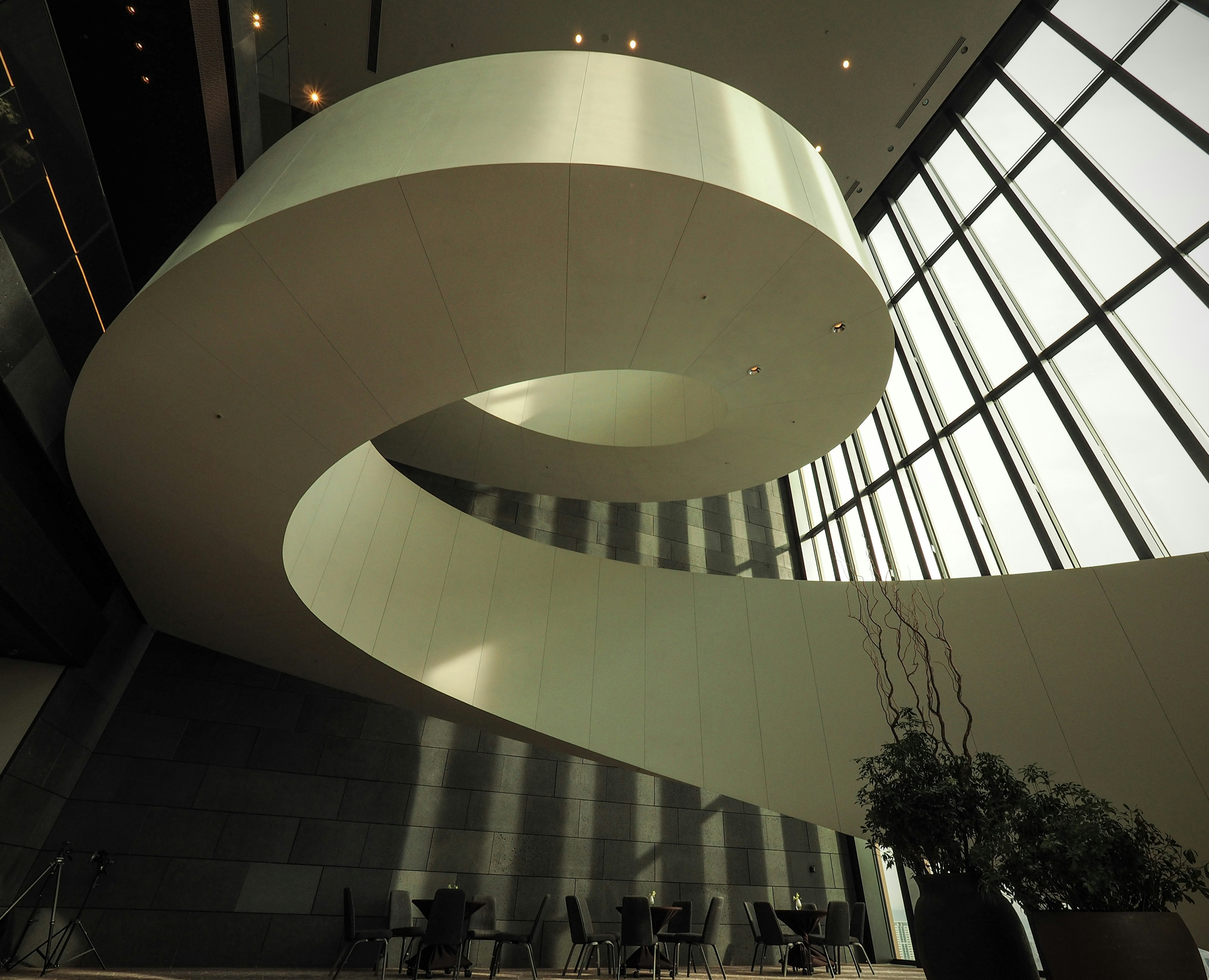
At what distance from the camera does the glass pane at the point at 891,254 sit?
1077cm

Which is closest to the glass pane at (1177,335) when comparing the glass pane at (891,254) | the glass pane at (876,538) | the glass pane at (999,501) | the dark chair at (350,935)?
the glass pane at (999,501)

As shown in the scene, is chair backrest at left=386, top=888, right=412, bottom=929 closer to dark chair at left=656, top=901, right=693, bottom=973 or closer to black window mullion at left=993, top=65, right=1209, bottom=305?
dark chair at left=656, top=901, right=693, bottom=973

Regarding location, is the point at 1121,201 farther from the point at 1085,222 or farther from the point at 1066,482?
the point at 1066,482

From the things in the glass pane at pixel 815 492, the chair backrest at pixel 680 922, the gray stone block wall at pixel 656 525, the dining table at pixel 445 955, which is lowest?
the dining table at pixel 445 955

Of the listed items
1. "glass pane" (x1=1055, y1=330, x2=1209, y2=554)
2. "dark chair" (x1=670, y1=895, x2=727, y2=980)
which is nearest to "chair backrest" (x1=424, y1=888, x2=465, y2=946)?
"dark chair" (x1=670, y1=895, x2=727, y2=980)

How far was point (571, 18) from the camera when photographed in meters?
10.0

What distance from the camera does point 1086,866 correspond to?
2.91 meters

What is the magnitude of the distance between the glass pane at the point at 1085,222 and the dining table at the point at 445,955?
387 inches

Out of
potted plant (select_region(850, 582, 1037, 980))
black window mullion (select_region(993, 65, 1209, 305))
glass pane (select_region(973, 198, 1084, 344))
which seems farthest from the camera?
glass pane (select_region(973, 198, 1084, 344))

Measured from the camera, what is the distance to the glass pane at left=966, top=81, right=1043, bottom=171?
853cm

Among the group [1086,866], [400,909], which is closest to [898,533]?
[1086,866]

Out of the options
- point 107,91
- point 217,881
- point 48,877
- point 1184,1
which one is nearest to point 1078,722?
point 1184,1

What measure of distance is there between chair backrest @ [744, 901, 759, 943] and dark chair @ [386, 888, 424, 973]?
13.8 feet

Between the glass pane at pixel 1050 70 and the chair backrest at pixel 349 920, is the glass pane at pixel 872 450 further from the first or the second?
the chair backrest at pixel 349 920
